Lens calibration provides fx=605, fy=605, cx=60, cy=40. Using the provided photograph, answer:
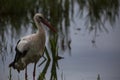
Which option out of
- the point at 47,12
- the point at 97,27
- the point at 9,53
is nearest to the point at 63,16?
the point at 47,12

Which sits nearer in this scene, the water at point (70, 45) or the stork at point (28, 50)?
the stork at point (28, 50)

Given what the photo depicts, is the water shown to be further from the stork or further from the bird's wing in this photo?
the bird's wing

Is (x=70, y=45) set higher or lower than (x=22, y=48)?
lower

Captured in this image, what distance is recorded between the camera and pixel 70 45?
12430 mm

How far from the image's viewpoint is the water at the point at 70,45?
380 inches

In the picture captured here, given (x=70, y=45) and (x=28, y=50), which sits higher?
(x=28, y=50)

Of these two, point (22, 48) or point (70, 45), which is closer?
point (22, 48)

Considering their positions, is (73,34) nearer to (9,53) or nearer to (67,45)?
(67,45)

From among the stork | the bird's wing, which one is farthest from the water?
the bird's wing

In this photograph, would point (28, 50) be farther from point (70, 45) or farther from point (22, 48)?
point (70, 45)

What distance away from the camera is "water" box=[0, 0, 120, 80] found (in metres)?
9.66

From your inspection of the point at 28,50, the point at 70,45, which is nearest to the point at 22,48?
the point at 28,50

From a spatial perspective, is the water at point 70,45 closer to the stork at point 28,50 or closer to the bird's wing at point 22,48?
the stork at point 28,50

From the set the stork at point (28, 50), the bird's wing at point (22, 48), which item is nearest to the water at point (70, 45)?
the stork at point (28, 50)
